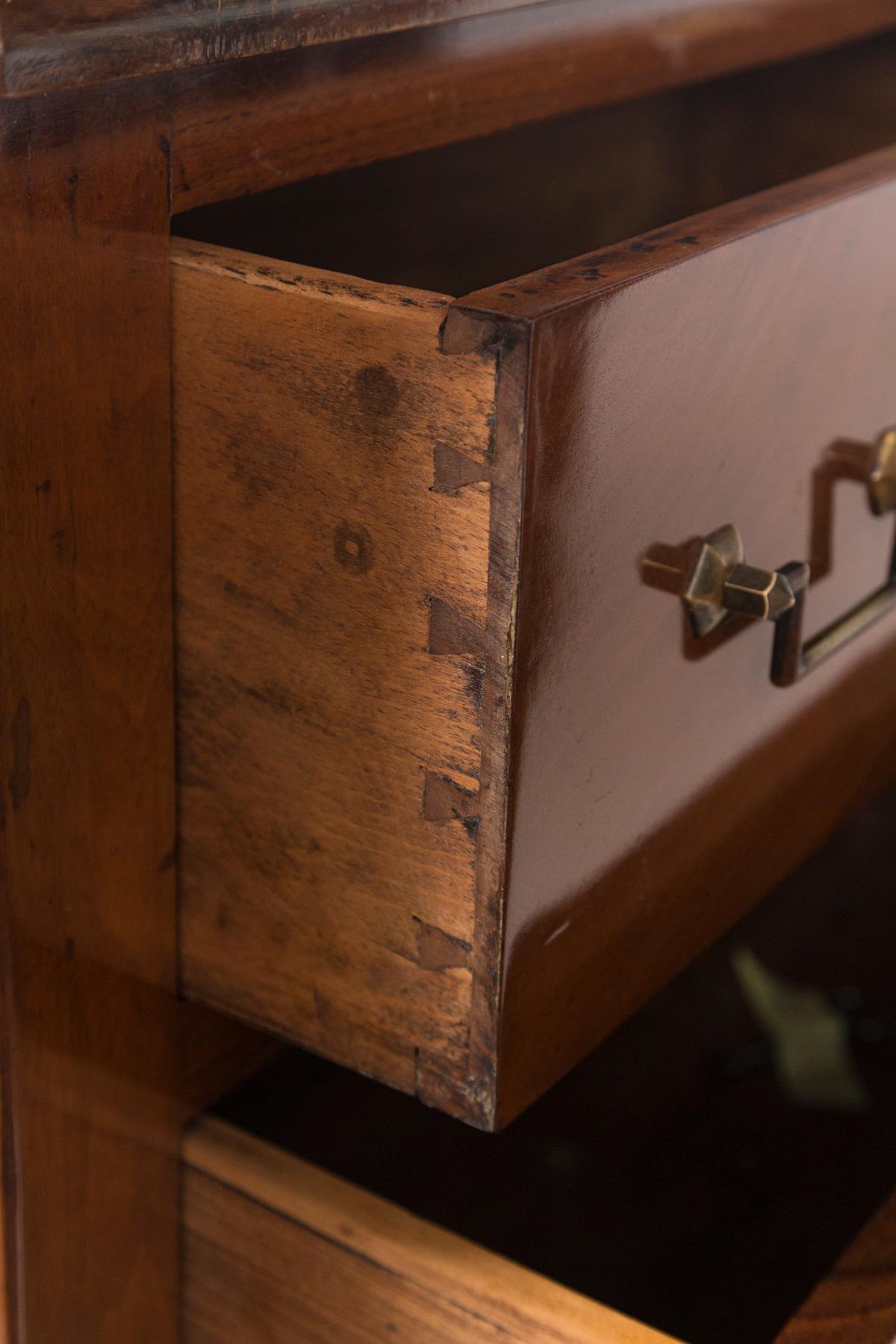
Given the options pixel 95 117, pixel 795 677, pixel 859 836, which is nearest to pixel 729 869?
pixel 795 677

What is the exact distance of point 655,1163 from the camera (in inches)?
30.0

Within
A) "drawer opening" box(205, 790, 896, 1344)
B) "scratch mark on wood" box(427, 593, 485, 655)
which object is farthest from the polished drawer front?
"drawer opening" box(205, 790, 896, 1344)

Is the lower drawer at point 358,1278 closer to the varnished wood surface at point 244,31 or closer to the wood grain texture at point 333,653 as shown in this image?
the wood grain texture at point 333,653

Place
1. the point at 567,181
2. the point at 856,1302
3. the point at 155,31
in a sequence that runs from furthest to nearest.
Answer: the point at 567,181 → the point at 856,1302 → the point at 155,31

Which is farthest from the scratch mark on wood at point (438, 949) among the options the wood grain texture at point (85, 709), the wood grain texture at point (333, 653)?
the wood grain texture at point (85, 709)

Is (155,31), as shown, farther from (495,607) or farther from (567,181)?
Answer: (567,181)

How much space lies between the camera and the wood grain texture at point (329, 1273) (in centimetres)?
51

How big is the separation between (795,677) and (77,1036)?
0.25 metres

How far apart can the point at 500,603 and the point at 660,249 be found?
108mm

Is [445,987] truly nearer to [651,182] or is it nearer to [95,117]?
[95,117]

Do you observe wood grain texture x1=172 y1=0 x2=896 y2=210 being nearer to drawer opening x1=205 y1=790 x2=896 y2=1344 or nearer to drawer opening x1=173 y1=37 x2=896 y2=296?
drawer opening x1=173 y1=37 x2=896 y2=296

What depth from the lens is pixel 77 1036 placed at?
1.61 ft

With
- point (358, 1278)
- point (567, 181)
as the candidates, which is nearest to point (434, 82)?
point (567, 181)

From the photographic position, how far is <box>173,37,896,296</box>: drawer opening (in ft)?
1.88
